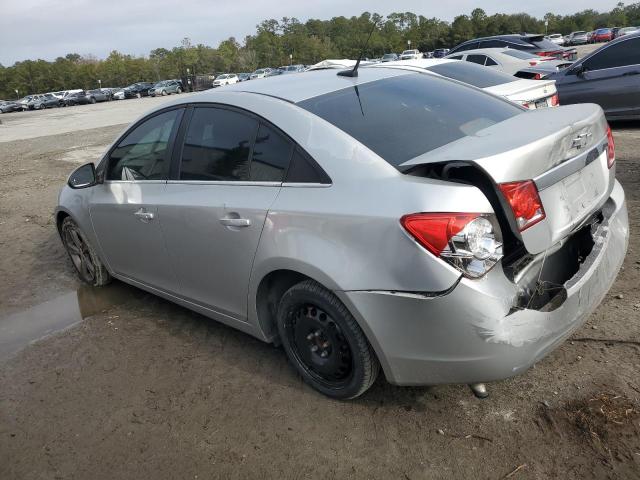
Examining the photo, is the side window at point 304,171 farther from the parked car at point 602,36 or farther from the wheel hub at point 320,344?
the parked car at point 602,36

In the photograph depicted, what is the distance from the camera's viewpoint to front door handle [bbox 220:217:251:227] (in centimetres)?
297

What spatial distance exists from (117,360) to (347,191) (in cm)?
208

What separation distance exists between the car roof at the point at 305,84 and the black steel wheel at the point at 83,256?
1889mm

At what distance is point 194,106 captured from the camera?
3.55m

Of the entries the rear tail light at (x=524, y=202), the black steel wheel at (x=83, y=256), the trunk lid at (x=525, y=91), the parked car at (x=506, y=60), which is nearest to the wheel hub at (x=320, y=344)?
the rear tail light at (x=524, y=202)

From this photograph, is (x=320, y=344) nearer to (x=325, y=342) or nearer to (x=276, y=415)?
(x=325, y=342)

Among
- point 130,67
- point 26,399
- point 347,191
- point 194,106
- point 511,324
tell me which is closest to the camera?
point 511,324

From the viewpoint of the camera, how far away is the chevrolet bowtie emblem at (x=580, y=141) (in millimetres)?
2639

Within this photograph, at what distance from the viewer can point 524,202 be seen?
7.67ft

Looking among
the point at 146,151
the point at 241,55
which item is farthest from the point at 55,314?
the point at 241,55

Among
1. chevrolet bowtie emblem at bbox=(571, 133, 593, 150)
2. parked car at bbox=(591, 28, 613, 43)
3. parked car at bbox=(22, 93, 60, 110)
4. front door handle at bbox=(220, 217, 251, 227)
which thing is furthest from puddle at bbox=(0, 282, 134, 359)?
parked car at bbox=(591, 28, 613, 43)

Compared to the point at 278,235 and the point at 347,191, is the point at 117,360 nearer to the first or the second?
the point at 278,235

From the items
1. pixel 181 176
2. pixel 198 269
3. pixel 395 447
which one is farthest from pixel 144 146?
pixel 395 447

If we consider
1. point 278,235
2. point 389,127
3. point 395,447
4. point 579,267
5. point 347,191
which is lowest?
point 395,447
